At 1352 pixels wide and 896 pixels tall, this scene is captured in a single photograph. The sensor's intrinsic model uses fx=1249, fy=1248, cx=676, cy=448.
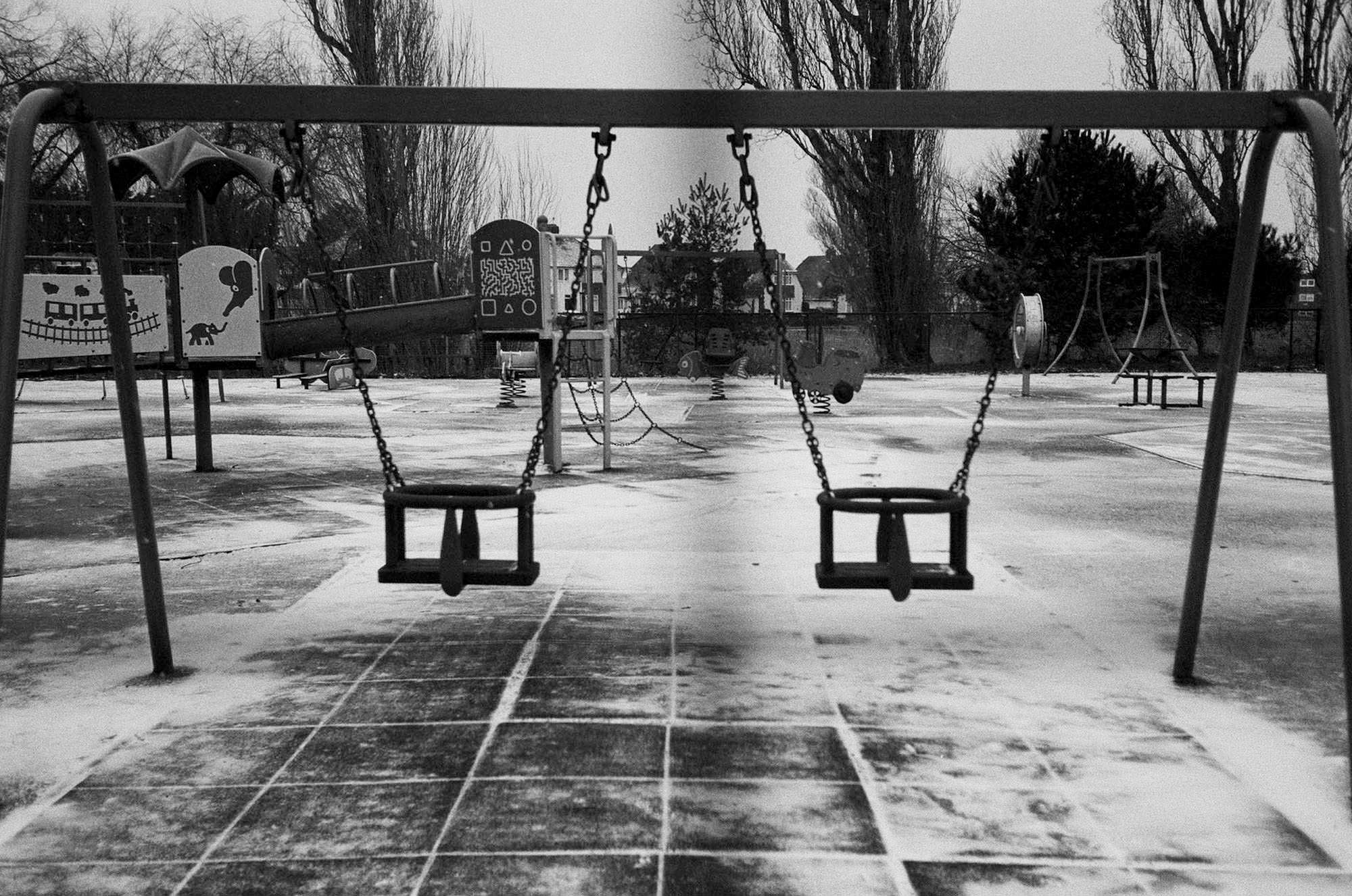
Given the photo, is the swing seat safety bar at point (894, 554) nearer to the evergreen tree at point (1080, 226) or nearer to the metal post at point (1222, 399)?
the metal post at point (1222, 399)

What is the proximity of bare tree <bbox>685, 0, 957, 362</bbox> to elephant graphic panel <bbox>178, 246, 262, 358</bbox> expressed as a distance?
4.50 m

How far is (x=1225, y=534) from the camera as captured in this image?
6.87m

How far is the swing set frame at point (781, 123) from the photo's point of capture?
3.37 metres

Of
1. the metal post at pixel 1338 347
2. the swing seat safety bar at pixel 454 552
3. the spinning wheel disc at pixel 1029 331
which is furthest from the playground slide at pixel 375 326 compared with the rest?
the spinning wheel disc at pixel 1029 331

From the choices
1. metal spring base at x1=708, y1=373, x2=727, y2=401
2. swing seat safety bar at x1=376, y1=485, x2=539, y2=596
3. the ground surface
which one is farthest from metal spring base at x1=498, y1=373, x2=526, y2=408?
swing seat safety bar at x1=376, y1=485, x2=539, y2=596

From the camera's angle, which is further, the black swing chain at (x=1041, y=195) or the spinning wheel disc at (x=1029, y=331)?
the spinning wheel disc at (x=1029, y=331)

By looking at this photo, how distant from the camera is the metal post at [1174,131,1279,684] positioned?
4.00 metres

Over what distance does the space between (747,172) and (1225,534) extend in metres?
5.79

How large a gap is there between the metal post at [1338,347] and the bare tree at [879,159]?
1396mm

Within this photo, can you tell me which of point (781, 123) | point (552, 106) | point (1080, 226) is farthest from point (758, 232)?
point (1080, 226)

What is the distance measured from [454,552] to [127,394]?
1272mm

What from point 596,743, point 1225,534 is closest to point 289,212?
point 1225,534

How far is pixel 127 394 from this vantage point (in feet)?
13.9

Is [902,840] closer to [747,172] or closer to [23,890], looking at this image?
[747,172]
